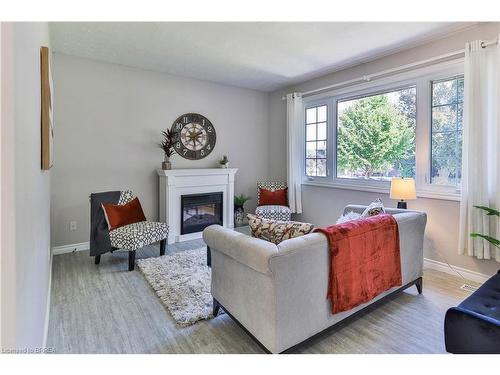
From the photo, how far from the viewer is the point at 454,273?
313 centimetres

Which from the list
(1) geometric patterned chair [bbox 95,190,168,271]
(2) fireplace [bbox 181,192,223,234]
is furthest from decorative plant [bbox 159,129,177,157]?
(1) geometric patterned chair [bbox 95,190,168,271]

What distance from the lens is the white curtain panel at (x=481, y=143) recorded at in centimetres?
274

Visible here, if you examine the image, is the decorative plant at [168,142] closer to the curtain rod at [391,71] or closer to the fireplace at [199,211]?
the fireplace at [199,211]

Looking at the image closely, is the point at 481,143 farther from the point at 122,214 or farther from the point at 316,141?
the point at 122,214

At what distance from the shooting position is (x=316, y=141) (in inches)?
191

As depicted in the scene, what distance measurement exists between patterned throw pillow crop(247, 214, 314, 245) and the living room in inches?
0.5

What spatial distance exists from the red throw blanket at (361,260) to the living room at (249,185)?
0.6 inches

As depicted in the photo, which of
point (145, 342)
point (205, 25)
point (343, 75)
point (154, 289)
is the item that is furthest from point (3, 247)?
point (343, 75)

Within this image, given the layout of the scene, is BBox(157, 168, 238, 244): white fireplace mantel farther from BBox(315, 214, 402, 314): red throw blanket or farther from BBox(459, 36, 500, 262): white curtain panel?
BBox(459, 36, 500, 262): white curtain panel

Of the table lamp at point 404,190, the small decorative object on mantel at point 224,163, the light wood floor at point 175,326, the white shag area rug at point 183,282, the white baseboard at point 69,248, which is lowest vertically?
the light wood floor at point 175,326

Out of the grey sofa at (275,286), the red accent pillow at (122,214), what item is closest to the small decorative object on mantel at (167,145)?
the red accent pillow at (122,214)

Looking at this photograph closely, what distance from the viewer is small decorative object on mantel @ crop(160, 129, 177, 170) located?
14.1 feet

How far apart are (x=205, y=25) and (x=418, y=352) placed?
328 centimetres

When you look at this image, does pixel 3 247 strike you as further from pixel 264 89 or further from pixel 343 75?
pixel 264 89
